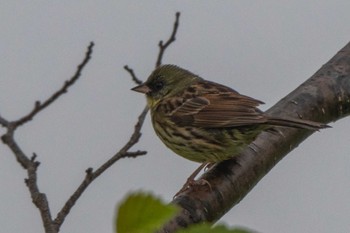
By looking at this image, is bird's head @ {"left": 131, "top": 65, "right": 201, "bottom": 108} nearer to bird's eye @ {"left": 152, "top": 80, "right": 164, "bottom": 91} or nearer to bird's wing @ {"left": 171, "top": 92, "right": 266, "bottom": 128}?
bird's eye @ {"left": 152, "top": 80, "right": 164, "bottom": 91}

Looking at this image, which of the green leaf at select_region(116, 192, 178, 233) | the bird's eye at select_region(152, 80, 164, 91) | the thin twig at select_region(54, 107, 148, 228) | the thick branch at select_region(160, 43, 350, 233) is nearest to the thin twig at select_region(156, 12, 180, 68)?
the thin twig at select_region(54, 107, 148, 228)

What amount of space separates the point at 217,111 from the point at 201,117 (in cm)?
17

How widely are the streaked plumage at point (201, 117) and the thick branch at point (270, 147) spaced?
15cm

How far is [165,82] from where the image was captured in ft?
22.6

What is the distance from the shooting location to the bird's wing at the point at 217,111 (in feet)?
19.0

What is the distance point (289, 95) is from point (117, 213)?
4.59 meters

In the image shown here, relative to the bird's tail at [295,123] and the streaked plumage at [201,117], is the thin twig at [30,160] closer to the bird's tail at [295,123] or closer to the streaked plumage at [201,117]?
the bird's tail at [295,123]

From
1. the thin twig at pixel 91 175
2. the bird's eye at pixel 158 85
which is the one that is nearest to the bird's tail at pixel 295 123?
the bird's eye at pixel 158 85

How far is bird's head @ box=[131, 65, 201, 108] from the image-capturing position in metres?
6.77

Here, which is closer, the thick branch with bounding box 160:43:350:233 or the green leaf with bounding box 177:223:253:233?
the green leaf with bounding box 177:223:253:233

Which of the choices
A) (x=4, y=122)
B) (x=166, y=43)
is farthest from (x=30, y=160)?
(x=166, y=43)

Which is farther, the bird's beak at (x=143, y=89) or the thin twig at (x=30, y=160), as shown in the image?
the bird's beak at (x=143, y=89)

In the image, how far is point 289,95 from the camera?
18.9 feet

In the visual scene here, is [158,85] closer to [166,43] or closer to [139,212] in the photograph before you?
[166,43]
